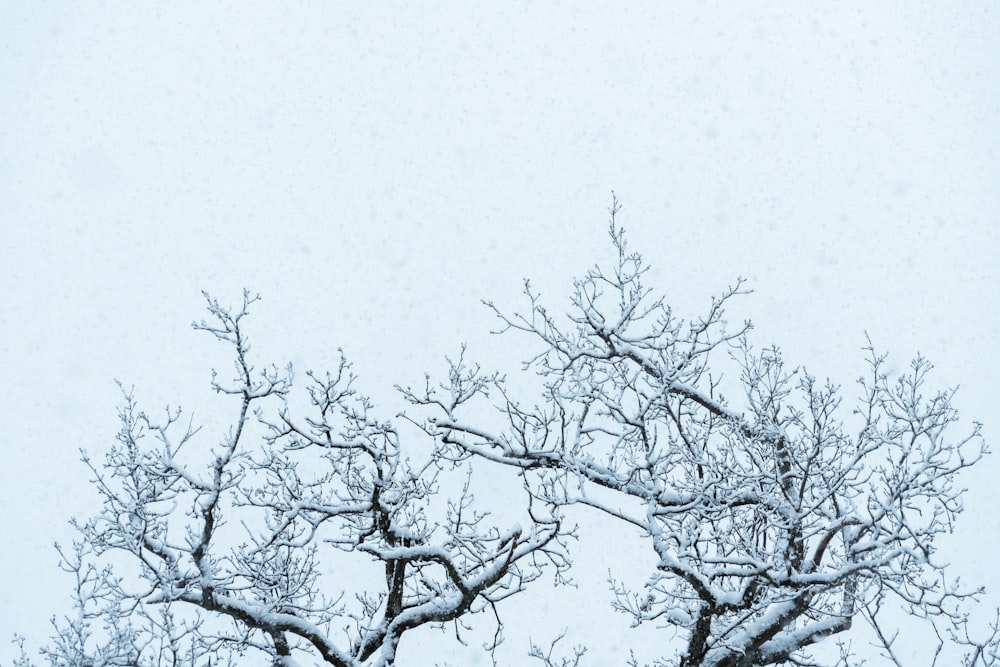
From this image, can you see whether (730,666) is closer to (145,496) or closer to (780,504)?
(780,504)

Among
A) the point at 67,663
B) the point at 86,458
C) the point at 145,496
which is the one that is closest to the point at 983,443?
the point at 145,496

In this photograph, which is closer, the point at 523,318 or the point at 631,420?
the point at 631,420

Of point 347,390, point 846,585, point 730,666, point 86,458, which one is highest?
point 347,390

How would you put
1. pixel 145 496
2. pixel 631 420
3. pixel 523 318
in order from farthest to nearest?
1. pixel 523 318
2. pixel 631 420
3. pixel 145 496

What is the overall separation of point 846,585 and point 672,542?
2.18m

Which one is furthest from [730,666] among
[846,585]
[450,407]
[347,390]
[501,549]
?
[347,390]

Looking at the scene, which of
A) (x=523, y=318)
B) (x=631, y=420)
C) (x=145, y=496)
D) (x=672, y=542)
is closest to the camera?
(x=672, y=542)

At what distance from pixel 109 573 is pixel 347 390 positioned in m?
3.84

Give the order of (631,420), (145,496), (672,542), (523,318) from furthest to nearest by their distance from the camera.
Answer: (523,318), (631,420), (145,496), (672,542)

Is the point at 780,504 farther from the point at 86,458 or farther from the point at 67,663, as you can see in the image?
the point at 67,663

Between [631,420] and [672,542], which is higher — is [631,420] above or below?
above

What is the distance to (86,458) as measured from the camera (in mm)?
10109

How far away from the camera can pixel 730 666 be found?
9773 mm

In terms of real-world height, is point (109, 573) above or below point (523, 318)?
below
